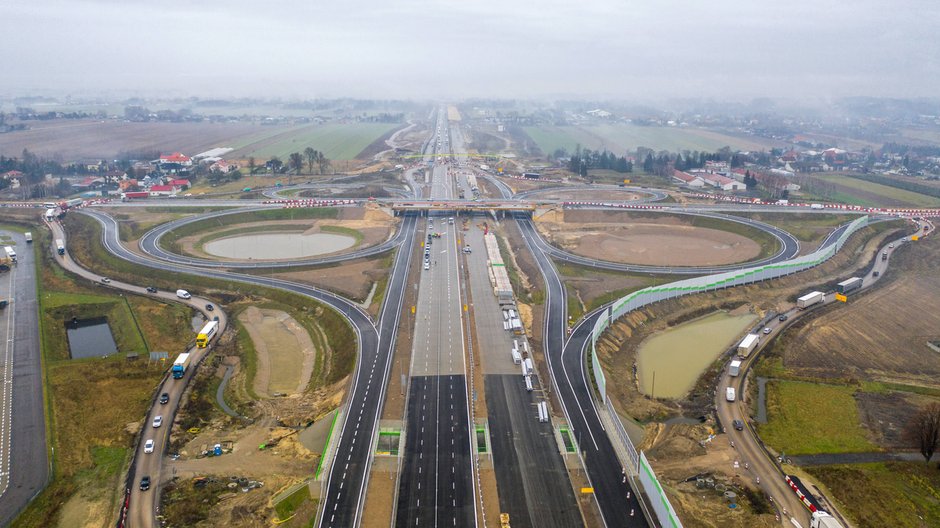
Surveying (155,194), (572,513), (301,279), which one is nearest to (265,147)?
(155,194)

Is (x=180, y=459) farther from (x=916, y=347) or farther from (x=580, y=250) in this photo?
(x=916, y=347)

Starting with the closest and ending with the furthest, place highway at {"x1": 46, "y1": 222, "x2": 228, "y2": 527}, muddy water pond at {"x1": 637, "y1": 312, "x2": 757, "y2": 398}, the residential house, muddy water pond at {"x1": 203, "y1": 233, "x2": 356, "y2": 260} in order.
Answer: highway at {"x1": 46, "y1": 222, "x2": 228, "y2": 527} < muddy water pond at {"x1": 637, "y1": 312, "x2": 757, "y2": 398} < muddy water pond at {"x1": 203, "y1": 233, "x2": 356, "y2": 260} < the residential house

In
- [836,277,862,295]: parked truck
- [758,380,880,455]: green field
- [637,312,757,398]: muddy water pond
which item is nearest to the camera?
[758,380,880,455]: green field

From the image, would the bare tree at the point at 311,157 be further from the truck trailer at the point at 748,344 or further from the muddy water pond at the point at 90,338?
the truck trailer at the point at 748,344

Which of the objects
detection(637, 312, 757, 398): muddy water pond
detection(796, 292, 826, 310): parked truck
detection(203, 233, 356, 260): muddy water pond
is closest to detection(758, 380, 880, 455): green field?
detection(637, 312, 757, 398): muddy water pond

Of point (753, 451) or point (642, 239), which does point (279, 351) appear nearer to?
point (753, 451)

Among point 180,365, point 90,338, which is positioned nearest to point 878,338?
point 180,365

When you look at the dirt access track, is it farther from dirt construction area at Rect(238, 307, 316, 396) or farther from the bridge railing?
dirt construction area at Rect(238, 307, 316, 396)
